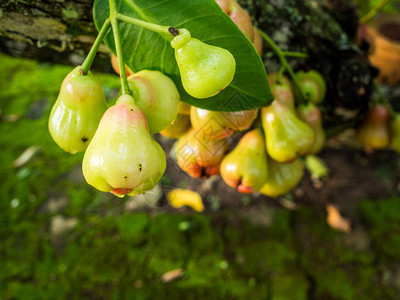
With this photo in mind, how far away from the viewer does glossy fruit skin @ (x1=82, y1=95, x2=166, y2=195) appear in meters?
0.49

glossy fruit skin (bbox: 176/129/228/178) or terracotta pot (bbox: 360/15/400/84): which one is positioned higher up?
glossy fruit skin (bbox: 176/129/228/178)

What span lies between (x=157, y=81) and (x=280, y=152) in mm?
399

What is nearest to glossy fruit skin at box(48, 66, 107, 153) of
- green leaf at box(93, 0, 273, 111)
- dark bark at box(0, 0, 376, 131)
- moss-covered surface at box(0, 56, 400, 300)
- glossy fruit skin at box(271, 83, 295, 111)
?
green leaf at box(93, 0, 273, 111)

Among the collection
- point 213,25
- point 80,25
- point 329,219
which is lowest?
point 329,219

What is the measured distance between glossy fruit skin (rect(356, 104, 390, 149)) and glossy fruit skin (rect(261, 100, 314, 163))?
0.58 meters

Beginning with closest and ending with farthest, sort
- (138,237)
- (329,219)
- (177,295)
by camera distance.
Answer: (177,295) < (138,237) < (329,219)

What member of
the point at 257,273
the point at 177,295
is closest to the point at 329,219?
the point at 257,273

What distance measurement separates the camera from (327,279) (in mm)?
1410

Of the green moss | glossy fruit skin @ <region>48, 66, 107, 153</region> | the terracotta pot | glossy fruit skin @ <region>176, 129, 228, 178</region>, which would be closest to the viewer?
glossy fruit skin @ <region>48, 66, 107, 153</region>

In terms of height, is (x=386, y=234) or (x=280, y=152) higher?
(x=280, y=152)

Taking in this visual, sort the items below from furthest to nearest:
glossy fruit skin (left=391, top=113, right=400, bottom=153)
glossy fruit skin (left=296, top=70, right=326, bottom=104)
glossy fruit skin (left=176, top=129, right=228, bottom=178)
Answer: glossy fruit skin (left=391, top=113, right=400, bottom=153) → glossy fruit skin (left=296, top=70, right=326, bottom=104) → glossy fruit skin (left=176, top=129, right=228, bottom=178)

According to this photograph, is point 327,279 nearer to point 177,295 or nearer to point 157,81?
point 177,295

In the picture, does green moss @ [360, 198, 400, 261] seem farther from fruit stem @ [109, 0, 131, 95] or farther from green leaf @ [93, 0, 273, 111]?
fruit stem @ [109, 0, 131, 95]

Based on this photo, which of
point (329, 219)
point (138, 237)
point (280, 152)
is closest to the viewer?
point (280, 152)
